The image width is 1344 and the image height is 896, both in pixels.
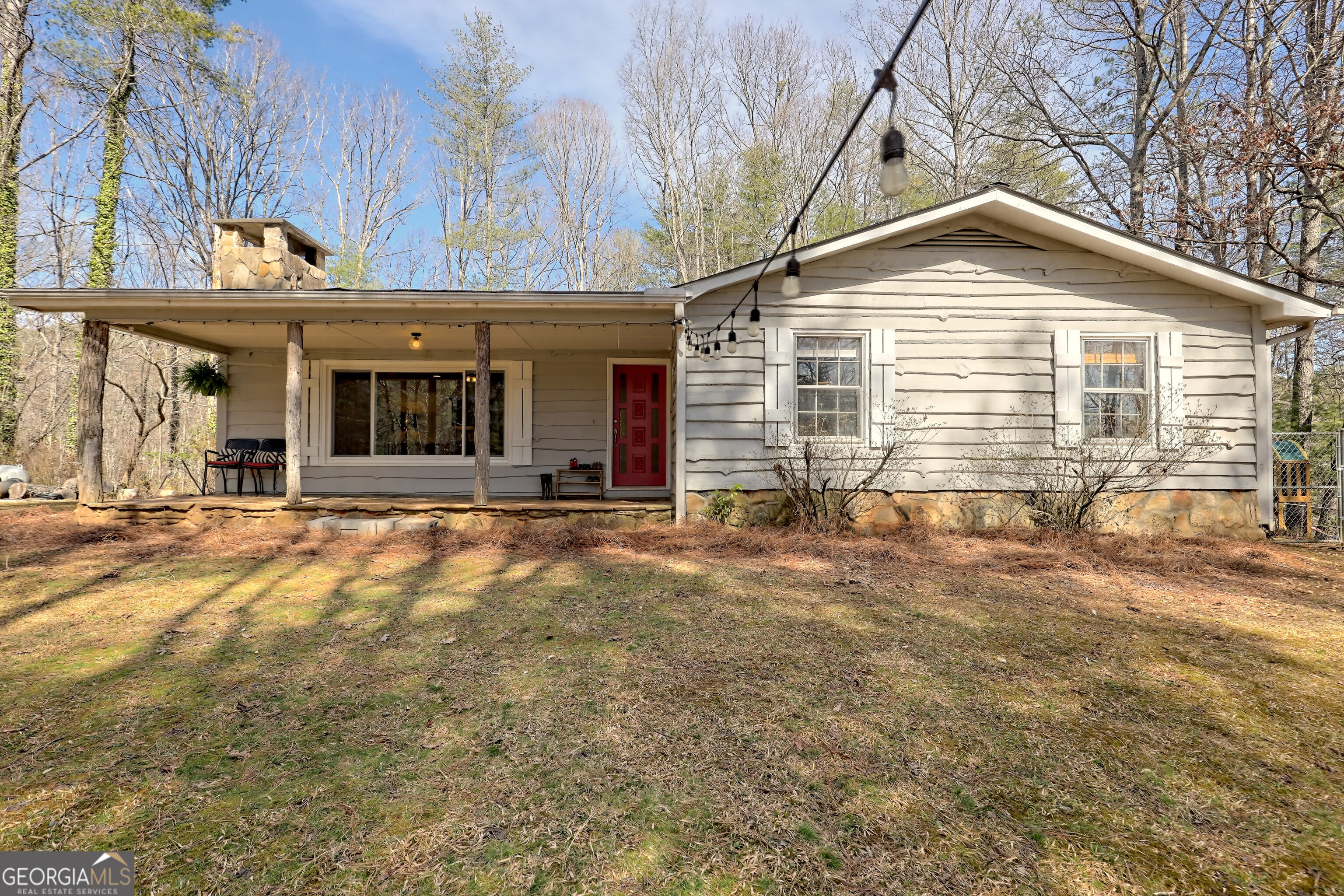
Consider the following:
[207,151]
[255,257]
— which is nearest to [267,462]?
[255,257]

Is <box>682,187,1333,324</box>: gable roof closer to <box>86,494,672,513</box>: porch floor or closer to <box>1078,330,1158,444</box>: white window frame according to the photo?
<box>1078,330,1158,444</box>: white window frame

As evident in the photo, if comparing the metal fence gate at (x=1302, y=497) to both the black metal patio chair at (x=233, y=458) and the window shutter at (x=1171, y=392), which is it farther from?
the black metal patio chair at (x=233, y=458)

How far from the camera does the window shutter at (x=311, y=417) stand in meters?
9.40

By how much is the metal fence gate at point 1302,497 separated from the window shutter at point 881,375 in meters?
5.14

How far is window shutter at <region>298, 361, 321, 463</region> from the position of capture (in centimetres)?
940

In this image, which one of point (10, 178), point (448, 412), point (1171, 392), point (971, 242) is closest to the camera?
point (1171, 392)

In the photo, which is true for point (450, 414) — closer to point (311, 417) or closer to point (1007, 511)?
point (311, 417)

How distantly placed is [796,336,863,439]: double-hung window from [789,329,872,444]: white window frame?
0.09 feet

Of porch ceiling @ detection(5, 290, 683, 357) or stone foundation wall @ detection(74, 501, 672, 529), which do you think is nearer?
porch ceiling @ detection(5, 290, 683, 357)

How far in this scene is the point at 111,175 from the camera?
1302 centimetres

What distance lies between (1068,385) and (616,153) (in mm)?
16095

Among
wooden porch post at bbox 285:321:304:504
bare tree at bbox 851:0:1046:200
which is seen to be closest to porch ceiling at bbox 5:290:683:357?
wooden porch post at bbox 285:321:304:504

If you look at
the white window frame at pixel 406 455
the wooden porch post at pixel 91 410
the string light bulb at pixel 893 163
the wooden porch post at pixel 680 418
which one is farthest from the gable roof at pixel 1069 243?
the wooden porch post at pixel 91 410

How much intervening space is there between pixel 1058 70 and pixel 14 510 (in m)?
20.4
